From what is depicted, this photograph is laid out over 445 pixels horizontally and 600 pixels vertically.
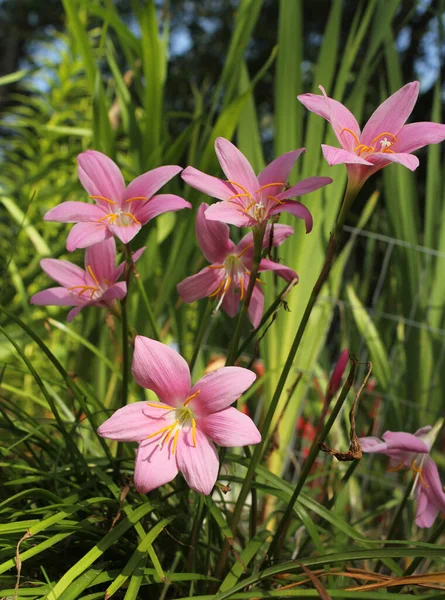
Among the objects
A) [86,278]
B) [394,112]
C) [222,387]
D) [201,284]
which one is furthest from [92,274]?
[394,112]

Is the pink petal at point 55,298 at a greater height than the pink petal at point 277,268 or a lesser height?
lesser

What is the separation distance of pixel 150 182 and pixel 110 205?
0.18 feet

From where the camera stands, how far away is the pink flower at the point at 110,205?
601 millimetres

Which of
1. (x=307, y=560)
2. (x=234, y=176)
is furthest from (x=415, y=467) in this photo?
(x=234, y=176)

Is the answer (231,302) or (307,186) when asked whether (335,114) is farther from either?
(231,302)

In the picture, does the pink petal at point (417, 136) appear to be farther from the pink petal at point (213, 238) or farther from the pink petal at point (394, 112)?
the pink petal at point (213, 238)

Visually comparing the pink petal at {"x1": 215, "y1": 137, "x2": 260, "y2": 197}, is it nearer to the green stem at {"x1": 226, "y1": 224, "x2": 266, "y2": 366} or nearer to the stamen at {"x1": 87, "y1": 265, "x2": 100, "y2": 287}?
the green stem at {"x1": 226, "y1": 224, "x2": 266, "y2": 366}

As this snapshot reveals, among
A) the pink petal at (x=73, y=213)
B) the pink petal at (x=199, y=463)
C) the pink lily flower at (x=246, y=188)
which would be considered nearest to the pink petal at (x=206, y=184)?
the pink lily flower at (x=246, y=188)

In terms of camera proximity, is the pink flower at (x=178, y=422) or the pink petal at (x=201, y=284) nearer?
the pink flower at (x=178, y=422)

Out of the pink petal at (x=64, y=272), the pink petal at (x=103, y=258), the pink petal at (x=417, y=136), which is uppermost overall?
the pink petal at (x=417, y=136)

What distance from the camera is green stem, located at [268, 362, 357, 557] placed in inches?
21.8

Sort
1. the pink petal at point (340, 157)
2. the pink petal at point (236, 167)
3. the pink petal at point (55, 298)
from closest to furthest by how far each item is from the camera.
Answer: the pink petal at point (340, 157) → the pink petal at point (236, 167) → the pink petal at point (55, 298)

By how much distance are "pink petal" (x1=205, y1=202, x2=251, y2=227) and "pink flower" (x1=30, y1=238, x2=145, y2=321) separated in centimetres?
16

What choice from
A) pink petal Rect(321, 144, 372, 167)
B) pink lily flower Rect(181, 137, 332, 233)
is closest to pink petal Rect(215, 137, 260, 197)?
pink lily flower Rect(181, 137, 332, 233)
